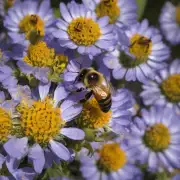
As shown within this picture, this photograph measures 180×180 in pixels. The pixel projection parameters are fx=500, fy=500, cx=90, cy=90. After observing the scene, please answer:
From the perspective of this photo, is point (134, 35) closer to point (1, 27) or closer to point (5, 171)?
point (1, 27)

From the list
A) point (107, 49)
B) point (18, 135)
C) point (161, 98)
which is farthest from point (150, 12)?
point (18, 135)

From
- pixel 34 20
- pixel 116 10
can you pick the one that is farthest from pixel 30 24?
pixel 116 10

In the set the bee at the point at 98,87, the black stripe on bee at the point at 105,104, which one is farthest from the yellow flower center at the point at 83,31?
the black stripe on bee at the point at 105,104

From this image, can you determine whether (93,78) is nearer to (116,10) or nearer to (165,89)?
(116,10)

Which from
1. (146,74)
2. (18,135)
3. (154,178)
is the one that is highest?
(18,135)

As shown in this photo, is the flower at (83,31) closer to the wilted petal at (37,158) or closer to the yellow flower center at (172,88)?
the wilted petal at (37,158)
